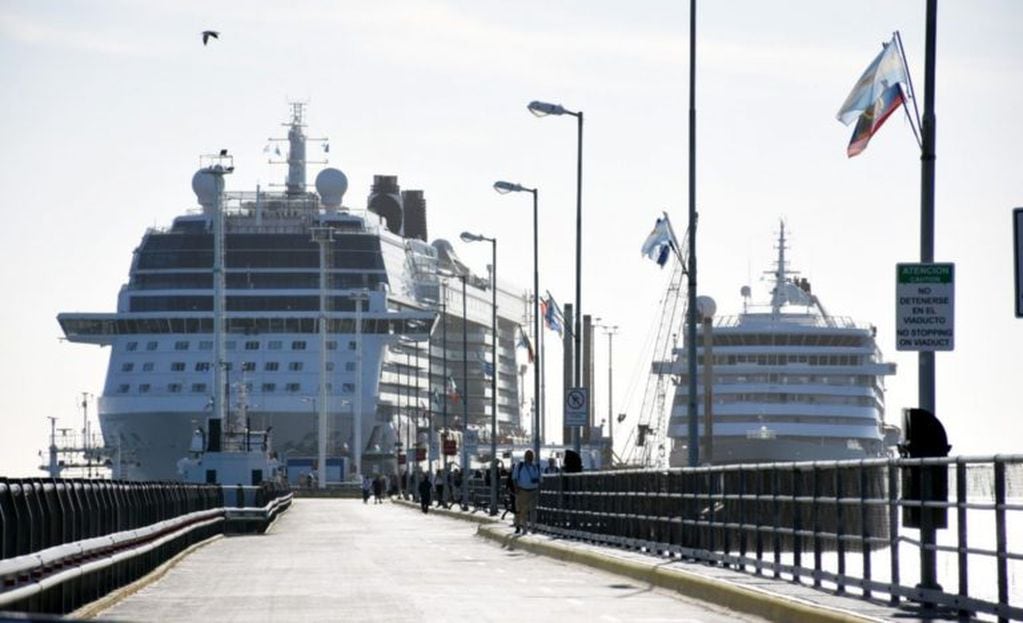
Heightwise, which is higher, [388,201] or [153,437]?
[388,201]

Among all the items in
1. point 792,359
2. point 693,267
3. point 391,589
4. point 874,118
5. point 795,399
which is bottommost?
point 391,589

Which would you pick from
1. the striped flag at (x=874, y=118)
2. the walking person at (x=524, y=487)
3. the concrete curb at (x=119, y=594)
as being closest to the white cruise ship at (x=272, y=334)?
the walking person at (x=524, y=487)

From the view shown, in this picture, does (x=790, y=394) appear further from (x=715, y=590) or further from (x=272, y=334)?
(x=715, y=590)

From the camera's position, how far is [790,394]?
10600 centimetres

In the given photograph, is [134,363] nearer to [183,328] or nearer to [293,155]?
[183,328]

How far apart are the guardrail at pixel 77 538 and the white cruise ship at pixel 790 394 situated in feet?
231

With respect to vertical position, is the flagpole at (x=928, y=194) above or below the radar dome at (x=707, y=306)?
below

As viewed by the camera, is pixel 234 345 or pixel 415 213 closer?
pixel 234 345

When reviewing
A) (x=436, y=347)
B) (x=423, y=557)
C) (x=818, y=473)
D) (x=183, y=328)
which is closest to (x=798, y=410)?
(x=183, y=328)

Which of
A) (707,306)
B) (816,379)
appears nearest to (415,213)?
(707,306)

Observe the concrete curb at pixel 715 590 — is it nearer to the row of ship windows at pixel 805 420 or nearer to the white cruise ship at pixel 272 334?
the row of ship windows at pixel 805 420

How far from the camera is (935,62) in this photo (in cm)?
2042

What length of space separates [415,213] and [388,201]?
9.90 m

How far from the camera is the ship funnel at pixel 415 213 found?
593ft
